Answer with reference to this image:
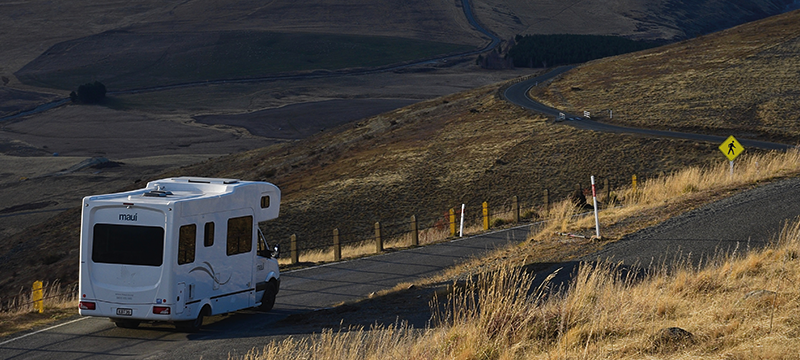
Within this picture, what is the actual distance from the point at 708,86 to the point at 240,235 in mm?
50556

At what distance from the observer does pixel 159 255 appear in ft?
41.7

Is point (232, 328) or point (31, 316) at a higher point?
point (232, 328)

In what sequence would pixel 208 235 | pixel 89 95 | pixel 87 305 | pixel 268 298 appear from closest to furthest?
pixel 87 305, pixel 208 235, pixel 268 298, pixel 89 95

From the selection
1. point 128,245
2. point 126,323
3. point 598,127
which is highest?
point 128,245

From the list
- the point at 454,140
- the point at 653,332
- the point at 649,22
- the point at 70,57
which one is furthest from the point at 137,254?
the point at 649,22

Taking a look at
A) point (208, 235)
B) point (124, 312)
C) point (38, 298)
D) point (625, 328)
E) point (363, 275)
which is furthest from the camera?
point (363, 275)

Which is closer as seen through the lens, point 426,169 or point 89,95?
point 426,169

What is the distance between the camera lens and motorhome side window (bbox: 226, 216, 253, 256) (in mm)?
13883

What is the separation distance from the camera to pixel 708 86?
5650 centimetres

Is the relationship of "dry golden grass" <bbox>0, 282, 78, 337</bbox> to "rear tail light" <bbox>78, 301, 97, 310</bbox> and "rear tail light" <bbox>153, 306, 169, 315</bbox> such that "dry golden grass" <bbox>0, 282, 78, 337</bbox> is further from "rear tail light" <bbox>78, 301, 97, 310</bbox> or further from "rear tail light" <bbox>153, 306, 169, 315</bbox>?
"rear tail light" <bbox>153, 306, 169, 315</bbox>

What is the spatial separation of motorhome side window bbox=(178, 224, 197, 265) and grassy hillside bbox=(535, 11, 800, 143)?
37.4 m

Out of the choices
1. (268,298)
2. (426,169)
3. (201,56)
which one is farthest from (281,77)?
(268,298)

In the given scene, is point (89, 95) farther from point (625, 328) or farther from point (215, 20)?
point (625, 328)

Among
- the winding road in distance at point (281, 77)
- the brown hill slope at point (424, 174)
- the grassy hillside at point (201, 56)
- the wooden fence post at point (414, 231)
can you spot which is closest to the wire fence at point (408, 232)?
the wooden fence post at point (414, 231)
